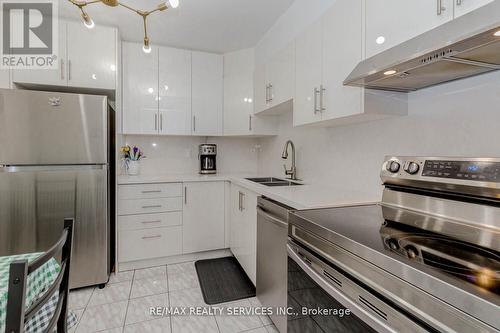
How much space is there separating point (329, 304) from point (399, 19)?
1194 millimetres

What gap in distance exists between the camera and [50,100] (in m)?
1.92

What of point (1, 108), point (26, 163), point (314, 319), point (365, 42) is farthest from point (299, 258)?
point (1, 108)

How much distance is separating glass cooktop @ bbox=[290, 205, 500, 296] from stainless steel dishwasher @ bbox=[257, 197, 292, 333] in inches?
13.1

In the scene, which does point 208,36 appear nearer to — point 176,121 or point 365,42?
point 176,121

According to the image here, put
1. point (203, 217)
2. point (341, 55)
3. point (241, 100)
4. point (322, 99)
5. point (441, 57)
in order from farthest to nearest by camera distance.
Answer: point (241, 100) → point (203, 217) → point (322, 99) → point (341, 55) → point (441, 57)

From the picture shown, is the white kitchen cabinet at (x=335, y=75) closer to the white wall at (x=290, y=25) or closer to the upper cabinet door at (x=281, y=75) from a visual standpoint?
the upper cabinet door at (x=281, y=75)

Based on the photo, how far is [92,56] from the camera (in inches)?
88.5

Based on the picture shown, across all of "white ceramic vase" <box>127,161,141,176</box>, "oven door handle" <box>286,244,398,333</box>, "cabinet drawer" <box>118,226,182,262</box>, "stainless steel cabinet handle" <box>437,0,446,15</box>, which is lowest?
"cabinet drawer" <box>118,226,182,262</box>

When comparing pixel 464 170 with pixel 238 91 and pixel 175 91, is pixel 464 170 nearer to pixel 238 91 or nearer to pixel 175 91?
pixel 238 91

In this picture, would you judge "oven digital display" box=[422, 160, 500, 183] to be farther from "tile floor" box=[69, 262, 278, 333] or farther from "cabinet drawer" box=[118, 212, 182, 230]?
"cabinet drawer" box=[118, 212, 182, 230]

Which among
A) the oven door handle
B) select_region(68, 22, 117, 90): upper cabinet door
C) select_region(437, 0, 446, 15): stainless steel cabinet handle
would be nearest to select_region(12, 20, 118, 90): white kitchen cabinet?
select_region(68, 22, 117, 90): upper cabinet door

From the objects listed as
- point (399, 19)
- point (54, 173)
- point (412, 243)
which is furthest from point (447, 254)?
point (54, 173)

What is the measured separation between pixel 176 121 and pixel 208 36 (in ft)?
3.16

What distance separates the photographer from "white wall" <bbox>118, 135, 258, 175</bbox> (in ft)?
9.82
